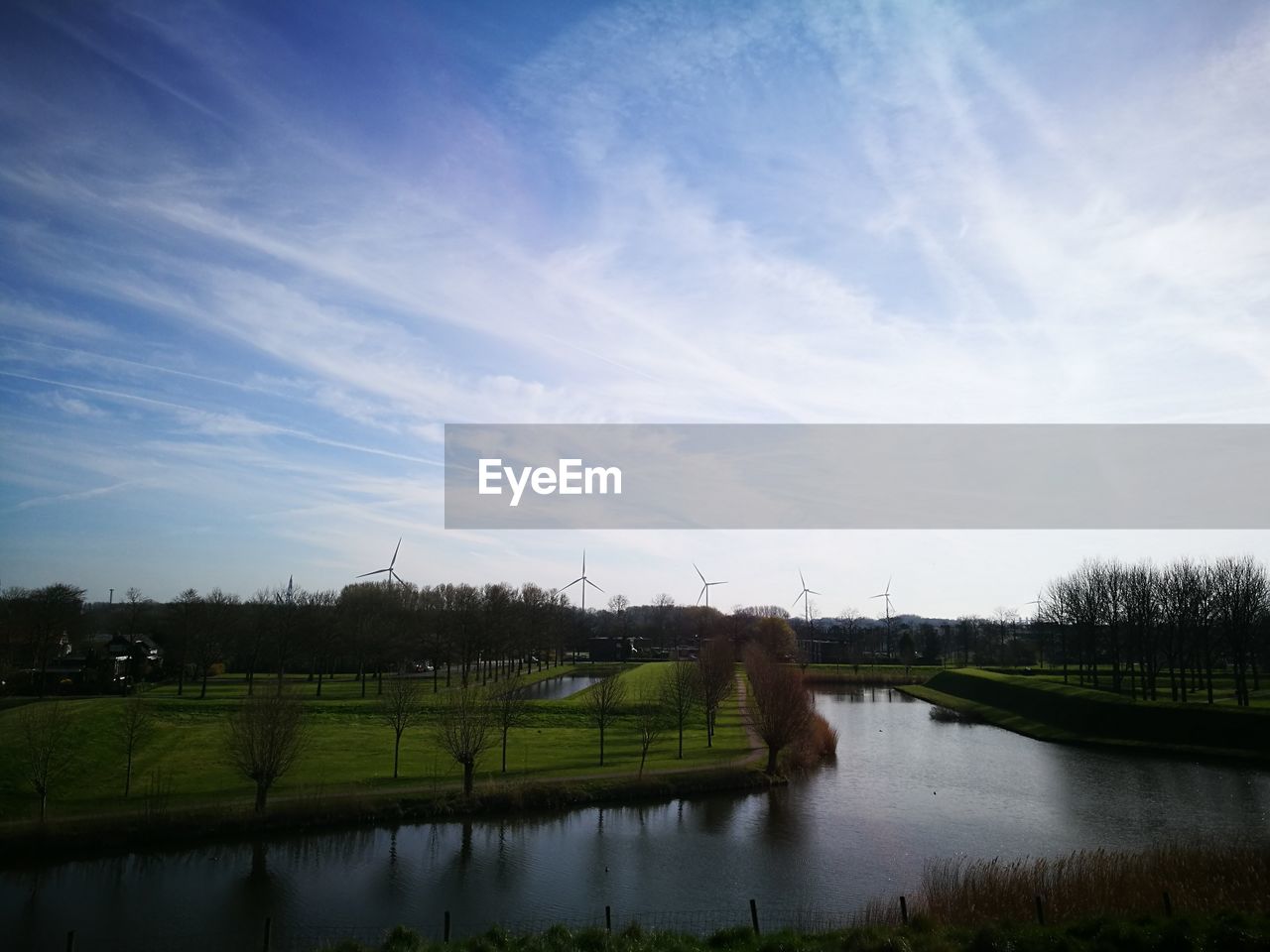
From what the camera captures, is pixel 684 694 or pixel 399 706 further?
pixel 684 694

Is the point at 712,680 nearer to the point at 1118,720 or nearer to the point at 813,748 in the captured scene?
the point at 813,748

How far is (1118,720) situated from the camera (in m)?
55.0

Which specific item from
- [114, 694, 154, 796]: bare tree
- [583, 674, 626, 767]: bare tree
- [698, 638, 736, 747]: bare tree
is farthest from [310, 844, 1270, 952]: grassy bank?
[698, 638, 736, 747]: bare tree

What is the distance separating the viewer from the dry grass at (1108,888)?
63.6ft

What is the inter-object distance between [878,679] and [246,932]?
96388 mm

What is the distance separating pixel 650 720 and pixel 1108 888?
34.2 metres

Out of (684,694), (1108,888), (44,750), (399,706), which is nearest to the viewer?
(1108,888)

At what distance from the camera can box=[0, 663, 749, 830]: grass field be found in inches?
1302

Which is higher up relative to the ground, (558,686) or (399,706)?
(399,706)

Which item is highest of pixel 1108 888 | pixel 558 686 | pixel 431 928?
pixel 1108 888

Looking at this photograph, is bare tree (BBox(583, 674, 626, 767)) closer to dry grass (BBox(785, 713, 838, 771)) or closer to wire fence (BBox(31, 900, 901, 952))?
dry grass (BBox(785, 713, 838, 771))

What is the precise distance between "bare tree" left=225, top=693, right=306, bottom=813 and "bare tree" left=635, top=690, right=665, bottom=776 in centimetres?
1587

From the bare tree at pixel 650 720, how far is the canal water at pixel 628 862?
276 inches

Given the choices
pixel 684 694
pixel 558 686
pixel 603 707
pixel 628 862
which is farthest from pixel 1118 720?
pixel 558 686
